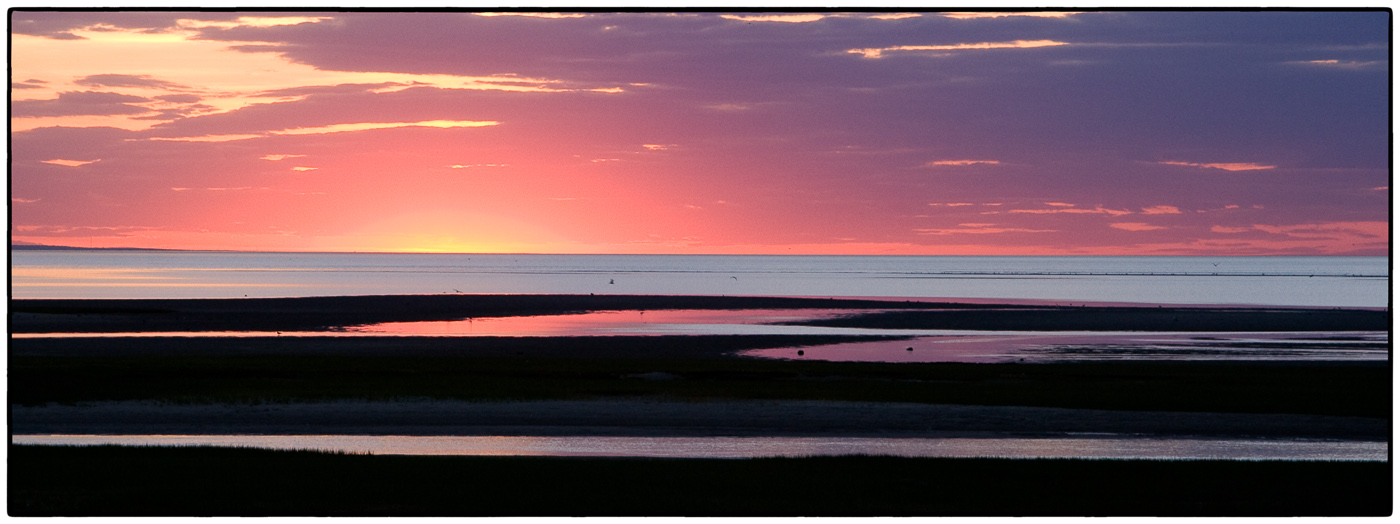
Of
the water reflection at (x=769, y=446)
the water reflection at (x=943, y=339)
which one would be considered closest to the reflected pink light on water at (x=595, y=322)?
the water reflection at (x=943, y=339)

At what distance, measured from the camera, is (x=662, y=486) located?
1827cm

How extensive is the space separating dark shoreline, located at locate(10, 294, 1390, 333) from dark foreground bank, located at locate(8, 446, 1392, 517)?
3425 cm

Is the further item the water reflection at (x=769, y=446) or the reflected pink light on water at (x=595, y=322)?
the reflected pink light on water at (x=595, y=322)

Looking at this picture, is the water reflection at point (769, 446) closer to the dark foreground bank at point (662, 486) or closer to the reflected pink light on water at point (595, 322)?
the dark foreground bank at point (662, 486)

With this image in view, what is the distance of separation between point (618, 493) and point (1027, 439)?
900 cm

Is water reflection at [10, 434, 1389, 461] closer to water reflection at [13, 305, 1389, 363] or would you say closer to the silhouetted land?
the silhouetted land

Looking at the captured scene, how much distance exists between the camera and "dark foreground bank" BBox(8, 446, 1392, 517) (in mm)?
17125

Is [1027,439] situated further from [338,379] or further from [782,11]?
[338,379]

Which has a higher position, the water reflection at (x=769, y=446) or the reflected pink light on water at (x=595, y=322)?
the water reflection at (x=769, y=446)

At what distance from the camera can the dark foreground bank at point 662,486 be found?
674 inches

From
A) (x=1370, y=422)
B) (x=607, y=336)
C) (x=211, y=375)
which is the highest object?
(x=1370, y=422)

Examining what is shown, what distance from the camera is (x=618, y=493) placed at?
1783 centimetres

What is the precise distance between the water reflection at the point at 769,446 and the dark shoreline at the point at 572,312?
101 feet

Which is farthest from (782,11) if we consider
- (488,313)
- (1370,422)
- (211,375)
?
(488,313)
